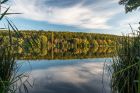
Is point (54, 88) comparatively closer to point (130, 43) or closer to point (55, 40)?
point (130, 43)

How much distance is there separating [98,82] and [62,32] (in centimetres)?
10078

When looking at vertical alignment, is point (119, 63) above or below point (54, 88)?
above

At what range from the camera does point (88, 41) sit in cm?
11625

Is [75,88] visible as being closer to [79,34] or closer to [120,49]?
[120,49]

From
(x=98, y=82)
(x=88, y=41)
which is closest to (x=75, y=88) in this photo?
(x=98, y=82)

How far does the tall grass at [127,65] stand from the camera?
8891mm

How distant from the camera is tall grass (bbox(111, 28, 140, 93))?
8891mm

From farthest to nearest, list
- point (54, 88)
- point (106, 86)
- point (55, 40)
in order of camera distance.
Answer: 1. point (55, 40)
2. point (54, 88)
3. point (106, 86)

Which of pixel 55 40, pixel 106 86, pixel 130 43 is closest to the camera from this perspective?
pixel 130 43

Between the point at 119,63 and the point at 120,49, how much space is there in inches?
17.2

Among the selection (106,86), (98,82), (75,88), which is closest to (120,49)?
(106,86)

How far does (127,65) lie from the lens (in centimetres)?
926

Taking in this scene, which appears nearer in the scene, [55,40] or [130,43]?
[130,43]

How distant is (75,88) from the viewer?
16531 millimetres
